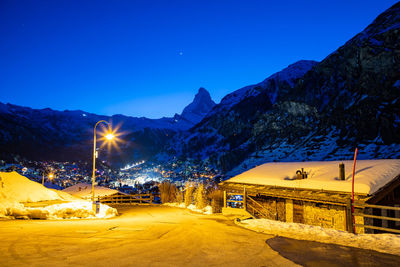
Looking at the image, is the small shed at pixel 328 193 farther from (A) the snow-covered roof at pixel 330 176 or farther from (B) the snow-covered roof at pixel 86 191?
(B) the snow-covered roof at pixel 86 191

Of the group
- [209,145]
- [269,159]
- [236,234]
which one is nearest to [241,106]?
[209,145]

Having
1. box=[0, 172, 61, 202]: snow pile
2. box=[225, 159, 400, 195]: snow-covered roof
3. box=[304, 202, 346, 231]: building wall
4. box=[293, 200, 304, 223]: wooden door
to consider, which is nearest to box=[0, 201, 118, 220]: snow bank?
box=[0, 172, 61, 202]: snow pile

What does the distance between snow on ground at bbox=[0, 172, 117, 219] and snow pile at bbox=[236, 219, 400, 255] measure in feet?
34.5

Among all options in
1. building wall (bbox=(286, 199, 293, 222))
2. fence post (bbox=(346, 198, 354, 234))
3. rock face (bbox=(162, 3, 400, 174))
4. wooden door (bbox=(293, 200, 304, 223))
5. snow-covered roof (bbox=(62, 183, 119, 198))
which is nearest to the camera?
fence post (bbox=(346, 198, 354, 234))

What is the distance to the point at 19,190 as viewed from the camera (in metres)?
16.6

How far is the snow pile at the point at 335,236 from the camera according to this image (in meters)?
8.53

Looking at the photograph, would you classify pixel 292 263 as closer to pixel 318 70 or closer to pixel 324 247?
pixel 324 247

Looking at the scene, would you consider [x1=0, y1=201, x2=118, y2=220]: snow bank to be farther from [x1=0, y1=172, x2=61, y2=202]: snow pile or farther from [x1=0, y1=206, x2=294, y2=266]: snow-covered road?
[x1=0, y1=206, x2=294, y2=266]: snow-covered road

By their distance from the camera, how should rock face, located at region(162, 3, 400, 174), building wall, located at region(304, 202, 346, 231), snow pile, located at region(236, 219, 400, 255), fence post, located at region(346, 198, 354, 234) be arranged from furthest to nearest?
rock face, located at region(162, 3, 400, 174) → building wall, located at region(304, 202, 346, 231) → fence post, located at region(346, 198, 354, 234) → snow pile, located at region(236, 219, 400, 255)

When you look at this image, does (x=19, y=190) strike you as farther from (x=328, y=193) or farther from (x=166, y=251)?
(x=328, y=193)

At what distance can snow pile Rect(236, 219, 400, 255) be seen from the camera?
853cm

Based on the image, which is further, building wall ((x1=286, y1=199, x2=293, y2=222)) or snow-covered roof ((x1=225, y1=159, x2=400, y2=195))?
building wall ((x1=286, y1=199, x2=293, y2=222))

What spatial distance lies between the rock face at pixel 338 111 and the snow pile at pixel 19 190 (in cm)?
7837

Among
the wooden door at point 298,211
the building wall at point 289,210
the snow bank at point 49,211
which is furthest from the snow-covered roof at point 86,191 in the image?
the wooden door at point 298,211
